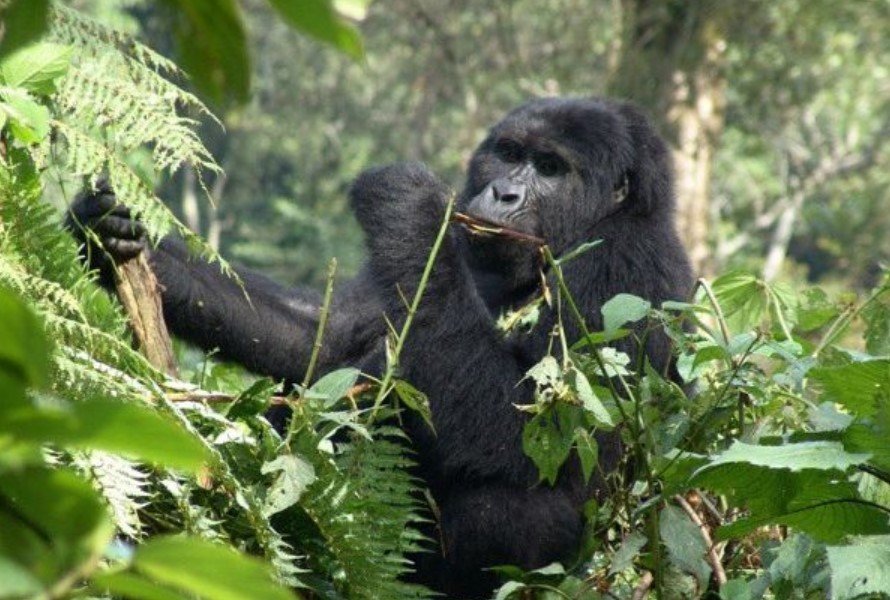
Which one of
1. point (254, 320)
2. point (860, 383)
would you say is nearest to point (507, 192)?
point (254, 320)

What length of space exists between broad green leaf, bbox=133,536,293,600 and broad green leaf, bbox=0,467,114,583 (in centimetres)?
2

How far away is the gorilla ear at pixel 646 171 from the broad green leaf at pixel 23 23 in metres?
3.62

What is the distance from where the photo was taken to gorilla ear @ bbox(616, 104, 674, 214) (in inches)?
163

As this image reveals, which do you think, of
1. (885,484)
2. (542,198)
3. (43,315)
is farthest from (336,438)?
(885,484)

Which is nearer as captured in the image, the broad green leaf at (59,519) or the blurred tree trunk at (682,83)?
the broad green leaf at (59,519)

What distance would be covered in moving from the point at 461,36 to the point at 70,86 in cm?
1469

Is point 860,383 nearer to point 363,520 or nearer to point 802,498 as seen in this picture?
point 802,498

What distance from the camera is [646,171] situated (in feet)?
13.8

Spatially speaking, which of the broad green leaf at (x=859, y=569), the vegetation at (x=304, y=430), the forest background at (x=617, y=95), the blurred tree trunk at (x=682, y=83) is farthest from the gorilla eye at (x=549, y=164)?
the blurred tree trunk at (x=682, y=83)

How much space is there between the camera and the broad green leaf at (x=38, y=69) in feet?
8.63

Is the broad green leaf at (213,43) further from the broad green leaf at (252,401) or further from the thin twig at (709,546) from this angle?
the thin twig at (709,546)

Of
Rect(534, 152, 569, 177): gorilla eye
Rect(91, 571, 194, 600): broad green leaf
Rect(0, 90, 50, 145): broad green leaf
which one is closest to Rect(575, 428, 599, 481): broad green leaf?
Rect(0, 90, 50, 145): broad green leaf

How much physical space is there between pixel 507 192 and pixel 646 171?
16.8 inches

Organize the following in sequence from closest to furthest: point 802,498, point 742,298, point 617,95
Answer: point 802,498
point 742,298
point 617,95
